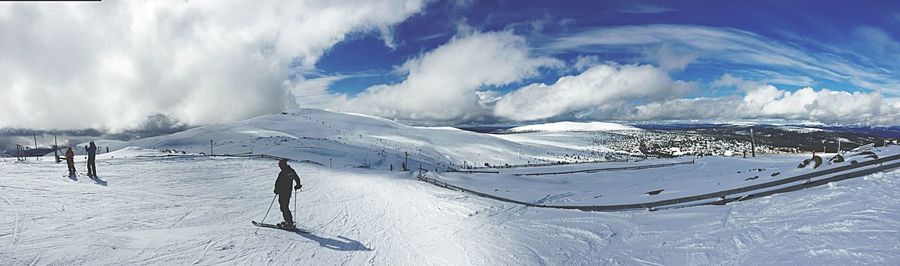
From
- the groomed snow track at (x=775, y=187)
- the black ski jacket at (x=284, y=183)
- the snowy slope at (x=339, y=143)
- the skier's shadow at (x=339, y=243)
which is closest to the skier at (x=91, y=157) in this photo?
the black ski jacket at (x=284, y=183)

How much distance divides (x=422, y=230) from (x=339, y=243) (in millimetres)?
3182

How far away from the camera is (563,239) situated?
12.4 meters

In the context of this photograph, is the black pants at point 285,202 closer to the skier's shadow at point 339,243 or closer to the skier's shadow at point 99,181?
the skier's shadow at point 339,243

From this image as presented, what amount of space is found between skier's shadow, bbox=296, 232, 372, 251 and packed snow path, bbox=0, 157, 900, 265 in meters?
0.05

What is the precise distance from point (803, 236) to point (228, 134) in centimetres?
9224

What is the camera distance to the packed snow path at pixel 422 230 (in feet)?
29.8

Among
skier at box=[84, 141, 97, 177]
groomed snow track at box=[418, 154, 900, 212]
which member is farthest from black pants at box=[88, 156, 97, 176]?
groomed snow track at box=[418, 154, 900, 212]

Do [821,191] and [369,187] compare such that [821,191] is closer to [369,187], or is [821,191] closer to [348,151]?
[369,187]

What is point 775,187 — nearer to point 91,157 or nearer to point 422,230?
point 422,230

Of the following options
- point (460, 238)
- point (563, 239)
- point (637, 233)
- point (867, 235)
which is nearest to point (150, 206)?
point (460, 238)

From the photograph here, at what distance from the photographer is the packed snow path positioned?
908cm

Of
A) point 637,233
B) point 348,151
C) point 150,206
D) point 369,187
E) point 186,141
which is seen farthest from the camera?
point 186,141

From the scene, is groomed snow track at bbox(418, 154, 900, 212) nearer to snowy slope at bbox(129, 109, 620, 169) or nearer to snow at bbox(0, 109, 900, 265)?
snow at bbox(0, 109, 900, 265)

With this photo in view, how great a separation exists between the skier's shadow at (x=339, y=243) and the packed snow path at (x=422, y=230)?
5 cm
